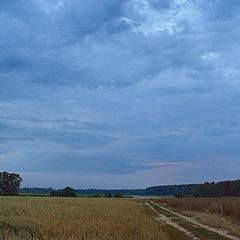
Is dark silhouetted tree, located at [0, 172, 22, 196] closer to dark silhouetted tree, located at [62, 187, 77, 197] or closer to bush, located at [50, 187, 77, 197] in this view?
bush, located at [50, 187, 77, 197]

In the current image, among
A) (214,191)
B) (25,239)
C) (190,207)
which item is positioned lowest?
(25,239)

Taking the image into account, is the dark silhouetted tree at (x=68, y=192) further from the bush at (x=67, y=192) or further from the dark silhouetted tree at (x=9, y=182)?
the dark silhouetted tree at (x=9, y=182)

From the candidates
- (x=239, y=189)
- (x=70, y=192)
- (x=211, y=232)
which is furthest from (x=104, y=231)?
(x=239, y=189)

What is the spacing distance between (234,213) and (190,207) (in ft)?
70.1

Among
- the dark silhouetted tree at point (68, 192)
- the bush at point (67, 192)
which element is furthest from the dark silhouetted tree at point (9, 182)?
the dark silhouetted tree at point (68, 192)

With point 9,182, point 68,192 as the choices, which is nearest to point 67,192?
point 68,192

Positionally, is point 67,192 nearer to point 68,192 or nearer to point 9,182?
point 68,192

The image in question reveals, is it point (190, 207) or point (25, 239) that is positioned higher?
point (190, 207)

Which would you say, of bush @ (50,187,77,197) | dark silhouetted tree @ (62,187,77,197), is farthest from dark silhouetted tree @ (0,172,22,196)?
dark silhouetted tree @ (62,187,77,197)

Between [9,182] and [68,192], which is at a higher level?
[9,182]

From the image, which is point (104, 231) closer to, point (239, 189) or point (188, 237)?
point (188, 237)

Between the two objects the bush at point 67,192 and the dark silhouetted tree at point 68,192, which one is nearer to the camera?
the bush at point 67,192

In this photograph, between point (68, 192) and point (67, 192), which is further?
point (67, 192)

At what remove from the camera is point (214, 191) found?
16525 centimetres
